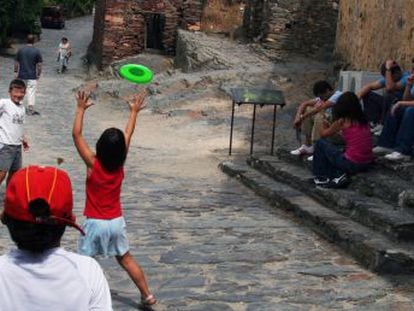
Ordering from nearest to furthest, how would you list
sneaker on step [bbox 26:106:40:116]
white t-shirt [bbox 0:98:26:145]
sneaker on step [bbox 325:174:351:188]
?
white t-shirt [bbox 0:98:26:145] → sneaker on step [bbox 325:174:351:188] → sneaker on step [bbox 26:106:40:116]

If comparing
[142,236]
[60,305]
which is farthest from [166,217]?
[60,305]

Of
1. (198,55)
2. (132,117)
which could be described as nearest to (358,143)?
(132,117)

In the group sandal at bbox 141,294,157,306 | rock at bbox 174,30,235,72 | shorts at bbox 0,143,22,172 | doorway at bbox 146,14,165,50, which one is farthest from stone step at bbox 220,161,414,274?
doorway at bbox 146,14,165,50

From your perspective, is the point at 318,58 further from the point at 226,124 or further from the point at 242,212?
the point at 242,212

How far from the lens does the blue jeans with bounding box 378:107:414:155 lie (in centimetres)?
875

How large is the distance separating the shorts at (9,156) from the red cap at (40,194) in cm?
583

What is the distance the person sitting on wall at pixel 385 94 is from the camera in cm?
1005

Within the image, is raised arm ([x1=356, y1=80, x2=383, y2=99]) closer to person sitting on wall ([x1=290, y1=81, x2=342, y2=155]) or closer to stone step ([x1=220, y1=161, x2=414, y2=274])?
person sitting on wall ([x1=290, y1=81, x2=342, y2=155])

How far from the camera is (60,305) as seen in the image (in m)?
2.58

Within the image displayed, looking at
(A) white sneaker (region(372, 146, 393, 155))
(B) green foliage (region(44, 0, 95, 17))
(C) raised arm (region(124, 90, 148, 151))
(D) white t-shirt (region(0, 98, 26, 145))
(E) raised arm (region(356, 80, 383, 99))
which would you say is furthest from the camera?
(B) green foliage (region(44, 0, 95, 17))

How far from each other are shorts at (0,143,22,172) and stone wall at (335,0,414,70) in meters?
6.63

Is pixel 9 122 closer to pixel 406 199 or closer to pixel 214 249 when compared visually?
pixel 214 249

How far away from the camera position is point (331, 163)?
8.88 metres

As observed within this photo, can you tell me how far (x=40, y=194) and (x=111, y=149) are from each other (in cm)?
264
